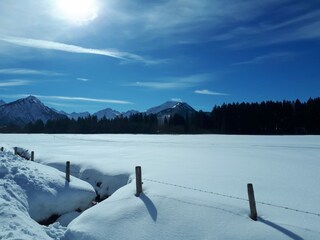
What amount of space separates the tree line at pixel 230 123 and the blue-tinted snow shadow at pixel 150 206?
90.1 m

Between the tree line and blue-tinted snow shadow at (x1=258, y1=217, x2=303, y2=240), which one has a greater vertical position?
the tree line

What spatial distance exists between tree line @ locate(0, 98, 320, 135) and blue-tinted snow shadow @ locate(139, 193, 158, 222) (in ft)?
296

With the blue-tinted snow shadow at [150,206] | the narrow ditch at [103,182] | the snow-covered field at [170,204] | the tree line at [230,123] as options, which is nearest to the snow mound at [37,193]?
the snow-covered field at [170,204]

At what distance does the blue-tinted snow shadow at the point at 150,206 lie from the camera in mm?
11032

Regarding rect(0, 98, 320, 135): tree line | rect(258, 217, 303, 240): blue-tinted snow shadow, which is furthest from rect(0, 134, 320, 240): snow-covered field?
rect(0, 98, 320, 135): tree line

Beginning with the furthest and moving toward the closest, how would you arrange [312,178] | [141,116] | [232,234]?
[141,116]
[312,178]
[232,234]

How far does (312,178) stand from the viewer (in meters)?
15.8

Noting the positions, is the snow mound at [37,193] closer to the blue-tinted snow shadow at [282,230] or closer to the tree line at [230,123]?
the blue-tinted snow shadow at [282,230]

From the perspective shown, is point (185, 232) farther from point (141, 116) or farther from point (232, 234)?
point (141, 116)

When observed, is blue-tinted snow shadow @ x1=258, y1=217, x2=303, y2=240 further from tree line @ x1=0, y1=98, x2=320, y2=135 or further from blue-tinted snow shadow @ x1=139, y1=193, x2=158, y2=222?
tree line @ x1=0, y1=98, x2=320, y2=135

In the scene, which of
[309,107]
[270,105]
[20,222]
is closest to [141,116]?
[270,105]

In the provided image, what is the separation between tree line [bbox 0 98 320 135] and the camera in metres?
97.3

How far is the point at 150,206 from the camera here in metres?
11.8

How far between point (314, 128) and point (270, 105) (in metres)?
18.1
